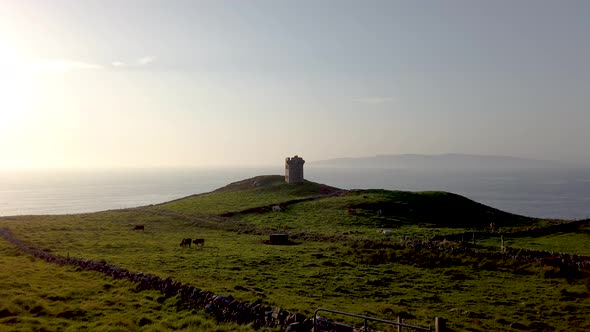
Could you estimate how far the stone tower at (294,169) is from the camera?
3939 inches

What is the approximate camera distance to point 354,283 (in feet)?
100

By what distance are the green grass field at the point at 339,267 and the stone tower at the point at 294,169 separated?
95.6ft

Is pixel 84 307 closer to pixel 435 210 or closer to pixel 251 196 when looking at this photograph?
pixel 435 210

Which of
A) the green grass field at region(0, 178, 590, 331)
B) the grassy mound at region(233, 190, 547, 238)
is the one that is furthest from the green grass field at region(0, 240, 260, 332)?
the grassy mound at region(233, 190, 547, 238)

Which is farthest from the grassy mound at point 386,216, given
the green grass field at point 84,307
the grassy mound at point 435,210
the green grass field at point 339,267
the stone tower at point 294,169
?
the green grass field at point 84,307

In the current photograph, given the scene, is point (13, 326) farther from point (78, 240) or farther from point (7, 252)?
point (78, 240)

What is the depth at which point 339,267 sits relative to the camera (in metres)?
35.9

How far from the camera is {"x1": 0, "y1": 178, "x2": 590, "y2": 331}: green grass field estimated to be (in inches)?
925

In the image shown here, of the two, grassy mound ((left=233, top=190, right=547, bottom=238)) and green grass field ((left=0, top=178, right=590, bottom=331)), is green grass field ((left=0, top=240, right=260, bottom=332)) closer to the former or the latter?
green grass field ((left=0, top=178, right=590, bottom=331))

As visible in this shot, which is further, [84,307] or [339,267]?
[339,267]

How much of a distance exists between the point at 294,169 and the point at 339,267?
214 ft

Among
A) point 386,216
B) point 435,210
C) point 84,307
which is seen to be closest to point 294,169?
point 435,210

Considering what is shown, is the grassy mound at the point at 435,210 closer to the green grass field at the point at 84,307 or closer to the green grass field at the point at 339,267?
the green grass field at the point at 339,267

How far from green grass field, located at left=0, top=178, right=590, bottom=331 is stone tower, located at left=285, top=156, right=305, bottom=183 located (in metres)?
29.1
